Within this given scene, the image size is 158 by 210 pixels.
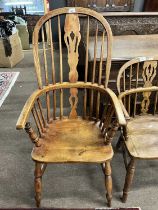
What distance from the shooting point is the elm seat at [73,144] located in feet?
3.94

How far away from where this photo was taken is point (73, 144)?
1307mm

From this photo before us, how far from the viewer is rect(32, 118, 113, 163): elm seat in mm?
1202

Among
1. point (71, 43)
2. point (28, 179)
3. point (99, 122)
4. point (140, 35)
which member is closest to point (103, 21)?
point (71, 43)

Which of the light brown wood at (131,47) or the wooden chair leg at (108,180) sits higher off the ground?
the light brown wood at (131,47)

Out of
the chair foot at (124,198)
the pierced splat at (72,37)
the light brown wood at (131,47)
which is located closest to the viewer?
the pierced splat at (72,37)

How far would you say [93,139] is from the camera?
1343mm

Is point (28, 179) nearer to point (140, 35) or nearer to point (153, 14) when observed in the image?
point (140, 35)

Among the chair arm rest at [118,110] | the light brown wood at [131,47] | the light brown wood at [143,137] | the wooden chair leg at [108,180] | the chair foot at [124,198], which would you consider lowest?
the chair foot at [124,198]

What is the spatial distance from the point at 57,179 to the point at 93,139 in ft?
1.66

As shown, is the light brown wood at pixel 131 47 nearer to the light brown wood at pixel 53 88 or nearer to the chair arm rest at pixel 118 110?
the light brown wood at pixel 53 88

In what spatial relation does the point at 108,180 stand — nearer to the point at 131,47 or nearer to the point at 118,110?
the point at 118,110

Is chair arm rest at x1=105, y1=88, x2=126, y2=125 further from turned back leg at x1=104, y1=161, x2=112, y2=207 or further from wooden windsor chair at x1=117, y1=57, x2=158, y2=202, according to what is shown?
turned back leg at x1=104, y1=161, x2=112, y2=207

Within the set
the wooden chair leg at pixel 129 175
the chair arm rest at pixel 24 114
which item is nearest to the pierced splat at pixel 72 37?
the chair arm rest at pixel 24 114

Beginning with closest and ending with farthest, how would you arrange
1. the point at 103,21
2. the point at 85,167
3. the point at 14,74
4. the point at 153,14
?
the point at 103,21
the point at 85,167
the point at 153,14
the point at 14,74
